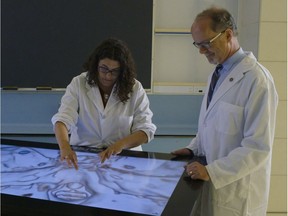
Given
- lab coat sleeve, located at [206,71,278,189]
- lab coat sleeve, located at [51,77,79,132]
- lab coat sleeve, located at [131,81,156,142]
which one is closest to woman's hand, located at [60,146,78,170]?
lab coat sleeve, located at [51,77,79,132]

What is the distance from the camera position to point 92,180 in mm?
1104

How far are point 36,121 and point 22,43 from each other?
2.45ft

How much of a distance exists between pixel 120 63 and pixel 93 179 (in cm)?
74

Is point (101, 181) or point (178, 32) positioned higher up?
point (178, 32)

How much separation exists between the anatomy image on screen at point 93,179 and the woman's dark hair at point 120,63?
0.45m

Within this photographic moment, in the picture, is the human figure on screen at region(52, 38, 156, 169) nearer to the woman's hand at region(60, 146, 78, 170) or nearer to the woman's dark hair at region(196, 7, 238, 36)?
the woman's hand at region(60, 146, 78, 170)

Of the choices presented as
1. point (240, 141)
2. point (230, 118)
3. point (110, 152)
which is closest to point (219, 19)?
point (230, 118)

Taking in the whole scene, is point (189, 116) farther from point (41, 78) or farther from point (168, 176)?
point (168, 176)

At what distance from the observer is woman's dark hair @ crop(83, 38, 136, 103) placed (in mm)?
1632

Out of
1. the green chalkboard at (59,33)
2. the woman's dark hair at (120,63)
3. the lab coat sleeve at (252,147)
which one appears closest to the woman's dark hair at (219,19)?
the lab coat sleeve at (252,147)

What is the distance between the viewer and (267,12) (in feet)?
7.47

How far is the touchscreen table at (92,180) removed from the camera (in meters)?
0.91

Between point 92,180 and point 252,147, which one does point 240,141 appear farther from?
point 92,180

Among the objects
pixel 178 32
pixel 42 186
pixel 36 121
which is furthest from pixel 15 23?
pixel 42 186
